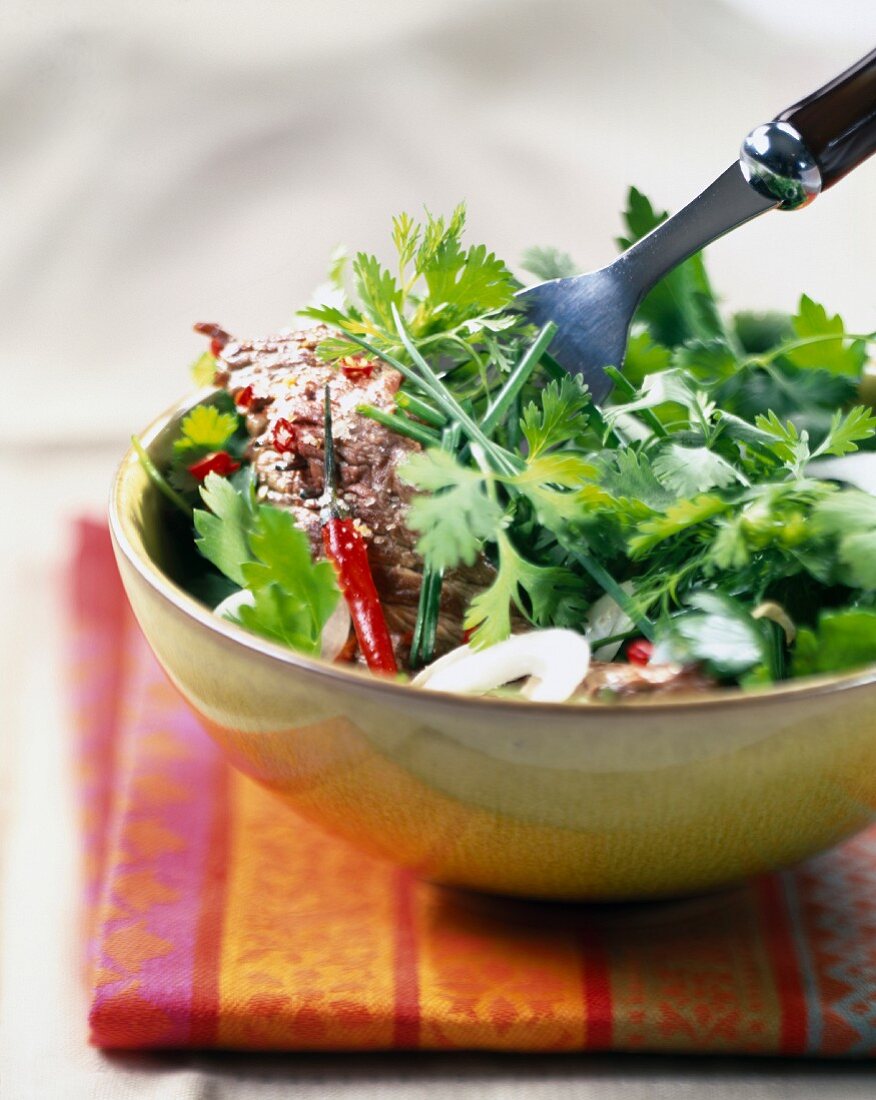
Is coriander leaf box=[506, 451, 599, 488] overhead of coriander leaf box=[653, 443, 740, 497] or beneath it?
overhead

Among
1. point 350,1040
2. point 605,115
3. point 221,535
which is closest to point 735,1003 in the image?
point 350,1040

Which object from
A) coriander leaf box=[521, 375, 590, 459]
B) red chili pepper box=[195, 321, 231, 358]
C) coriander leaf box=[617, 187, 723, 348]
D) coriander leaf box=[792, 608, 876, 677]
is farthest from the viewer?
coriander leaf box=[617, 187, 723, 348]

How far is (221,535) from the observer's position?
5.71 feet

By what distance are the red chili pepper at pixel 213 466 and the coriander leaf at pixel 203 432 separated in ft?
0.05

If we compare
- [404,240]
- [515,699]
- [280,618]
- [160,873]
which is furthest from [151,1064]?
[404,240]

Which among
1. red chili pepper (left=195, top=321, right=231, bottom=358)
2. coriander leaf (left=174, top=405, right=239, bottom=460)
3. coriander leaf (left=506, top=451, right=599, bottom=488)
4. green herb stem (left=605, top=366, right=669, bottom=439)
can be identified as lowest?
green herb stem (left=605, top=366, right=669, bottom=439)

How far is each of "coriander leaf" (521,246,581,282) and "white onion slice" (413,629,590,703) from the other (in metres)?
0.81

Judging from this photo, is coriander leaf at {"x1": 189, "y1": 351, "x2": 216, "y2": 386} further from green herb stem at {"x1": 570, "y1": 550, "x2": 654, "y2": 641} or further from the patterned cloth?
green herb stem at {"x1": 570, "y1": 550, "x2": 654, "y2": 641}

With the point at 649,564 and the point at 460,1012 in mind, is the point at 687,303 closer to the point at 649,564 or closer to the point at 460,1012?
the point at 649,564

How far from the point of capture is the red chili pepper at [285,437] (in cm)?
184

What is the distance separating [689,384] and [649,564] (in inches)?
15.5

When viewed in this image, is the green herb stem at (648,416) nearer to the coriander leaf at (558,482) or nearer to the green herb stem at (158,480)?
the coriander leaf at (558,482)

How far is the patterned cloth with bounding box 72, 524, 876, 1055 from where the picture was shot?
1.54 meters

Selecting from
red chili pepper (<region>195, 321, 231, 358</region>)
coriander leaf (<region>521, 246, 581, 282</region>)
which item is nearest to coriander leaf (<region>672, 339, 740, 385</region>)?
coriander leaf (<region>521, 246, 581, 282</region>)
